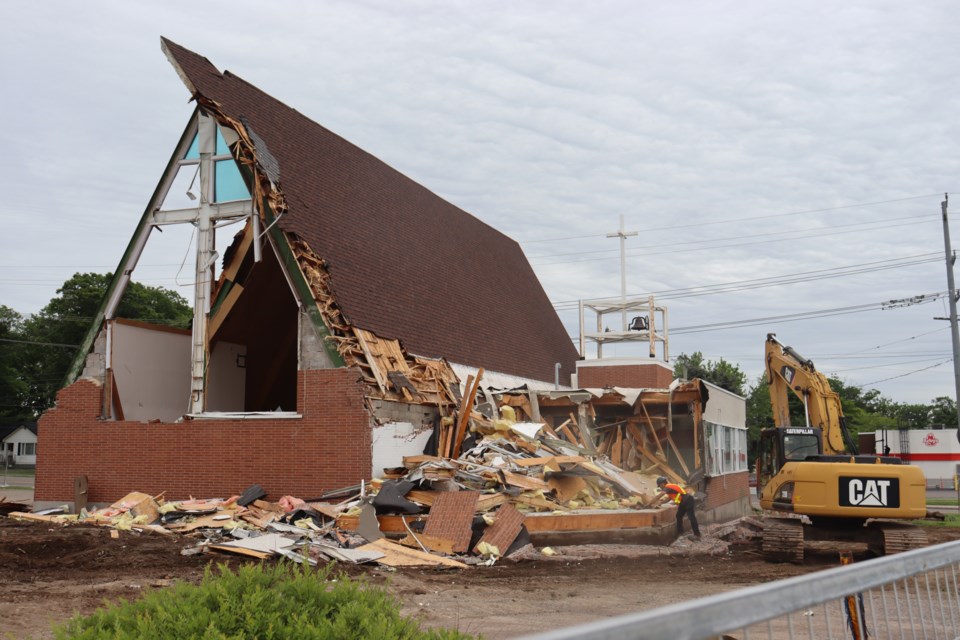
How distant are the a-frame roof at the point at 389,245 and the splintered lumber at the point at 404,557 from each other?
6031mm

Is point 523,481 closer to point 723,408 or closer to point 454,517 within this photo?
point 454,517

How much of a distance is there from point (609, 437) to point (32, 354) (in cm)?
5832

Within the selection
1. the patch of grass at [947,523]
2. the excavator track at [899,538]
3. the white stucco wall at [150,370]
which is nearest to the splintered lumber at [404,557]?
the excavator track at [899,538]

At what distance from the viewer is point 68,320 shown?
65500mm

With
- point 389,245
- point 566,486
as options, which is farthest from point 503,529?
point 389,245

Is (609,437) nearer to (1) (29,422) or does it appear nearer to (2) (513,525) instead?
(2) (513,525)

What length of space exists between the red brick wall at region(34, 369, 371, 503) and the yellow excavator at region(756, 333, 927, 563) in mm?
8051

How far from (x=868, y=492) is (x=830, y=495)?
65cm

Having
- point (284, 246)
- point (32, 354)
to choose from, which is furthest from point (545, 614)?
point (32, 354)

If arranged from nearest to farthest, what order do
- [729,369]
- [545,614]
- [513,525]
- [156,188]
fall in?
[545,614] → [513,525] → [156,188] → [729,369]

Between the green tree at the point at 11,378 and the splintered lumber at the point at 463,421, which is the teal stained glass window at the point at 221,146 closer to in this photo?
the splintered lumber at the point at 463,421

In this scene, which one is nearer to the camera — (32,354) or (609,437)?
(609,437)

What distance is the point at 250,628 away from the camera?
19.2 ft

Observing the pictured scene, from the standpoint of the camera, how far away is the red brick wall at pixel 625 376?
3444 centimetres
